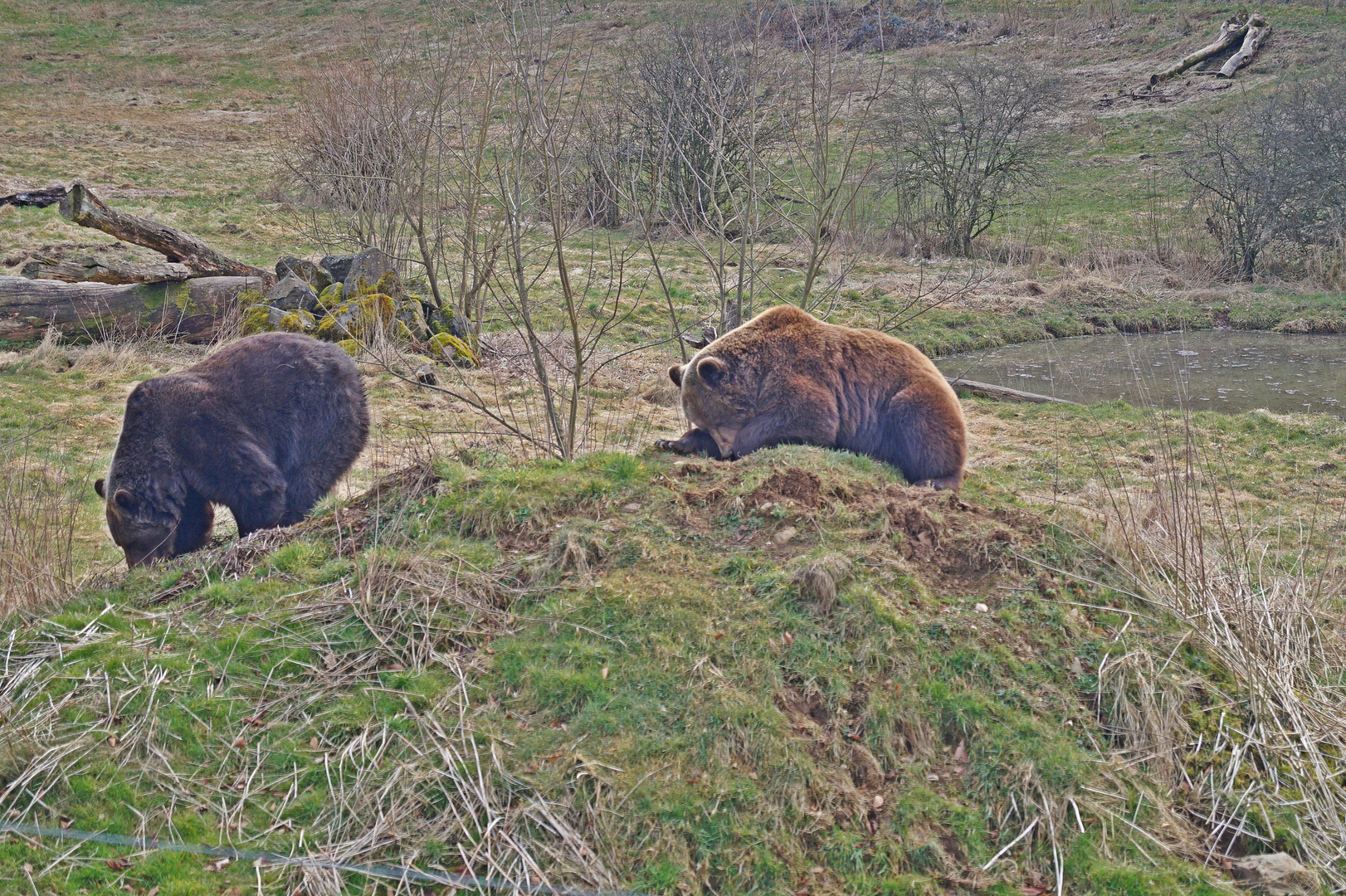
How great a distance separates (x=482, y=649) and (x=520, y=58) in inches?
167

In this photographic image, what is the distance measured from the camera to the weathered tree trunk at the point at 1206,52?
36062mm

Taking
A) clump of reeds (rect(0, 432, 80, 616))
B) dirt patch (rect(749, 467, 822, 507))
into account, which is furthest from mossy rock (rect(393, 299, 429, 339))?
dirt patch (rect(749, 467, 822, 507))

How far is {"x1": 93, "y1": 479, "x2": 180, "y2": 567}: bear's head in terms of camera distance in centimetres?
664

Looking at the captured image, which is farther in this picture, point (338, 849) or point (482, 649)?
point (482, 649)

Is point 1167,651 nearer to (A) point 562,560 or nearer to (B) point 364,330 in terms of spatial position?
(A) point 562,560

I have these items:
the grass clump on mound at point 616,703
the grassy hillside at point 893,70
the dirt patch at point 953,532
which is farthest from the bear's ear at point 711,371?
the grassy hillside at point 893,70

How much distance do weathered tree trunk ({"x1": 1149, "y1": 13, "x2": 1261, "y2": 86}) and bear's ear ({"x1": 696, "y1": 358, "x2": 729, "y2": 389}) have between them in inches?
1446

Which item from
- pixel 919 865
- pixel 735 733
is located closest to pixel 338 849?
pixel 735 733

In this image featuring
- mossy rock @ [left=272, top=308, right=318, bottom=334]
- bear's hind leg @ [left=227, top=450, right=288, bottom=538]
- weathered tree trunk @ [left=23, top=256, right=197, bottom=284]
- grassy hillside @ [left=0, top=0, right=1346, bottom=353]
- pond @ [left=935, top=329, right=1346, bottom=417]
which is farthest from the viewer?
grassy hillside @ [left=0, top=0, right=1346, bottom=353]

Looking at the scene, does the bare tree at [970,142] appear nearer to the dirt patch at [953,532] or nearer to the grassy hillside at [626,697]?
the dirt patch at [953,532]

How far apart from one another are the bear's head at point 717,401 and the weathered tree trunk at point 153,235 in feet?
31.6

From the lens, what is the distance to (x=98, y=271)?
44.0 ft

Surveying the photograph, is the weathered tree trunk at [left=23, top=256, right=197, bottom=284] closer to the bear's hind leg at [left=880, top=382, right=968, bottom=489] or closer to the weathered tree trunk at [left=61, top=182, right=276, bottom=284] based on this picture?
the weathered tree trunk at [left=61, top=182, right=276, bottom=284]

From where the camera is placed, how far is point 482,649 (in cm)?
505
